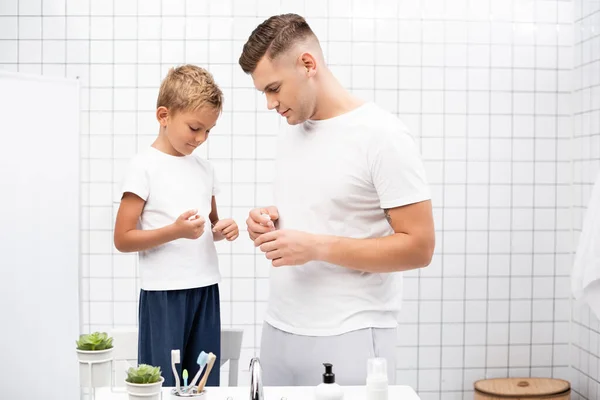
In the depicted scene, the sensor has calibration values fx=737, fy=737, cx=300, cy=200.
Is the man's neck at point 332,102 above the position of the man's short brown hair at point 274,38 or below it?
below

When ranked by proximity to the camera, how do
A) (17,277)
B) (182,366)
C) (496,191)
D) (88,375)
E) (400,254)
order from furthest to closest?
(496,191)
(17,277)
(182,366)
(400,254)
(88,375)

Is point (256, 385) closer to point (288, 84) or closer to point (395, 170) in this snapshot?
point (395, 170)

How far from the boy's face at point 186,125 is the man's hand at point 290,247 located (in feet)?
1.62

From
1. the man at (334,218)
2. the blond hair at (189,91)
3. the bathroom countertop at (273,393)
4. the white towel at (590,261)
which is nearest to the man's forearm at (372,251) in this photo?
the man at (334,218)

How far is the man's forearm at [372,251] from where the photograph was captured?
153 centimetres

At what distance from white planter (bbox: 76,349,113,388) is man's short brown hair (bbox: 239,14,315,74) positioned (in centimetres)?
68

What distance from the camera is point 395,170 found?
5.01 ft

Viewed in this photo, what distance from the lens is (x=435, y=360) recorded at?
3156 mm

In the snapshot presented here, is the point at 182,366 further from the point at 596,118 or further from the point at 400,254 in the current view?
the point at 596,118

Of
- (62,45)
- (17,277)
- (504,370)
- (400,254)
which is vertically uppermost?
(62,45)

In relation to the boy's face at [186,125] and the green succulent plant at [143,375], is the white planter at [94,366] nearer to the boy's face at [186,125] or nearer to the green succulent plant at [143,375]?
the green succulent plant at [143,375]

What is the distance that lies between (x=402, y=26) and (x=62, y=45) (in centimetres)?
139

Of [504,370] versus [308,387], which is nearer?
[308,387]

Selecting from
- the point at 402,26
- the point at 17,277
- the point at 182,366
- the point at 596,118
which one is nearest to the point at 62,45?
the point at 17,277
